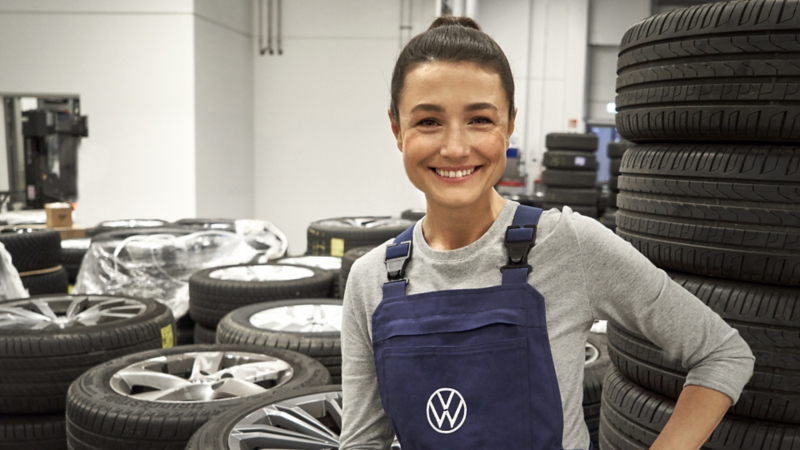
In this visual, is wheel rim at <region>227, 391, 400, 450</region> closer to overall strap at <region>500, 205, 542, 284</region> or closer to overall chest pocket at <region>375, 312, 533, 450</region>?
overall chest pocket at <region>375, 312, 533, 450</region>

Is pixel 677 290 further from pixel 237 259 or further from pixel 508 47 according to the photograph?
pixel 508 47

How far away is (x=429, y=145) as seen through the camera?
1.08m

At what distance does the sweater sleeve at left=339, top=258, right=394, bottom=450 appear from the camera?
1169 mm

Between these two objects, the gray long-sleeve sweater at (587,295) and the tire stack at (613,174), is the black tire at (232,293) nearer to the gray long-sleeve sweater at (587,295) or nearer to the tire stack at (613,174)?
the gray long-sleeve sweater at (587,295)

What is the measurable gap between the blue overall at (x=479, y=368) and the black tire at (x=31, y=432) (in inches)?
84.7

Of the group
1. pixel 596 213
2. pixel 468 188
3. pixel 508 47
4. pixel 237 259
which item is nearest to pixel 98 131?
pixel 237 259

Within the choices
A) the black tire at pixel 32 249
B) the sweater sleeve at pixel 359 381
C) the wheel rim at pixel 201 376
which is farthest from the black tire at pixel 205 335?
the sweater sleeve at pixel 359 381

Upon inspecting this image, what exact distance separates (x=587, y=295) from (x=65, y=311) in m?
2.96

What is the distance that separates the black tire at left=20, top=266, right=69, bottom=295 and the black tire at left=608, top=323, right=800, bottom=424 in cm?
389

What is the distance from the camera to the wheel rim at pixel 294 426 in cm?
171

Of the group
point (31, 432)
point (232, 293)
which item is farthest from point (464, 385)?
point (232, 293)

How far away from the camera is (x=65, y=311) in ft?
10.5

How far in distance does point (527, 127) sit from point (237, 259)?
8297 millimetres

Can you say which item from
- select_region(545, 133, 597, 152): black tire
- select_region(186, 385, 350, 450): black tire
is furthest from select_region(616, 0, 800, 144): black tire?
select_region(545, 133, 597, 152): black tire
